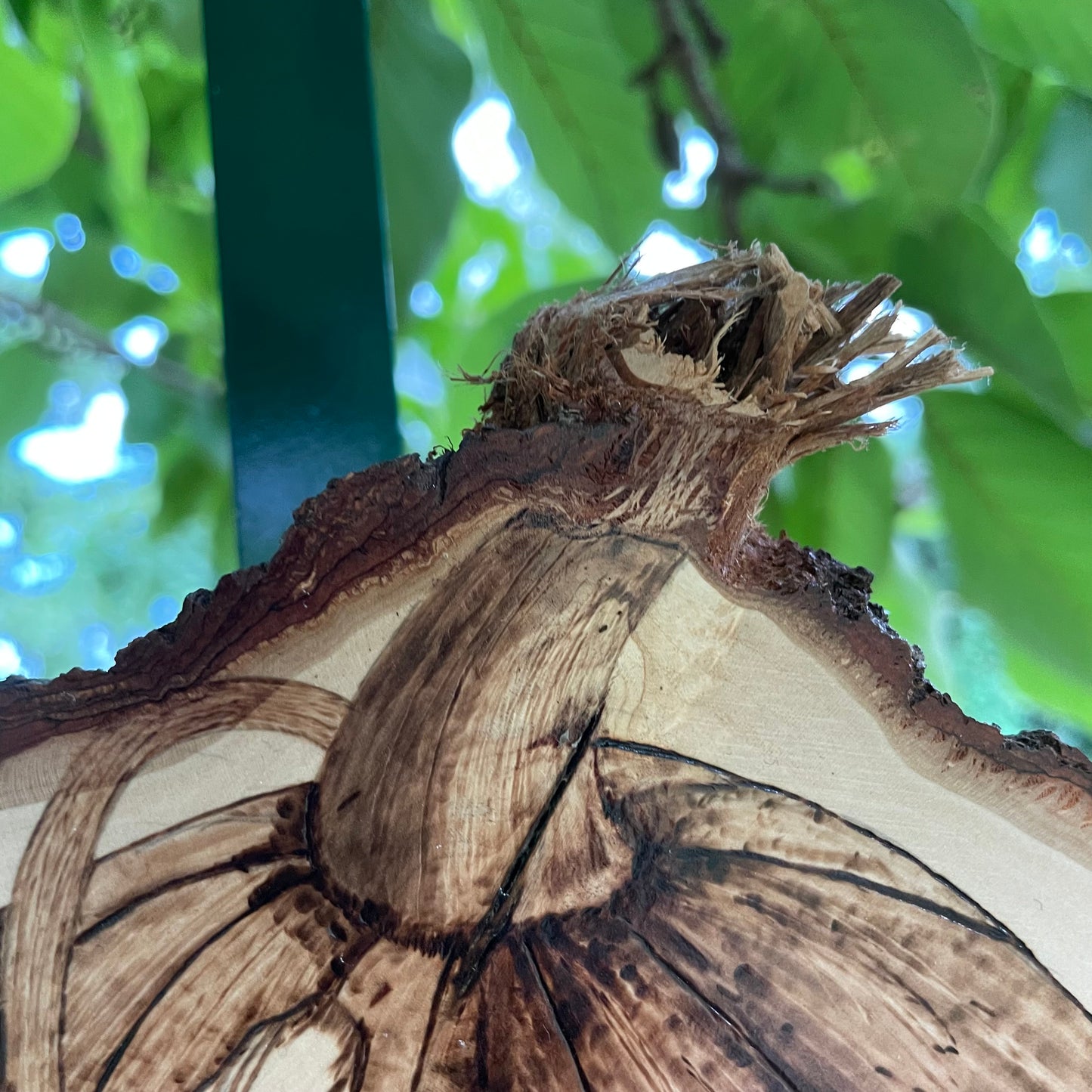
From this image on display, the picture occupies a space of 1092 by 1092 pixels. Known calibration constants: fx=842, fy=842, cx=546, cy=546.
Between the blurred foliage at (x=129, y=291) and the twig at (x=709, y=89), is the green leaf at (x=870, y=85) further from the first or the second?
the blurred foliage at (x=129, y=291)

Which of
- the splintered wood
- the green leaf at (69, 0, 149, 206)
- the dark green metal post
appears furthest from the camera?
the green leaf at (69, 0, 149, 206)

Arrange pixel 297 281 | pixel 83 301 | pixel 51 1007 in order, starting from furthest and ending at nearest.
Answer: pixel 83 301 → pixel 297 281 → pixel 51 1007

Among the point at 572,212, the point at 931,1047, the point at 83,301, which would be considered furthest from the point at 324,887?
the point at 83,301

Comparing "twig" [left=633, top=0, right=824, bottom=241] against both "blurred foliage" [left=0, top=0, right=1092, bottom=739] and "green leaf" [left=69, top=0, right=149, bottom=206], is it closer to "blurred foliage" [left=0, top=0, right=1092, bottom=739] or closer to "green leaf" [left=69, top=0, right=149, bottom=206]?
"blurred foliage" [left=0, top=0, right=1092, bottom=739]

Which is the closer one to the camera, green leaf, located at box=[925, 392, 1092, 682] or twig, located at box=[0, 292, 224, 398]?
green leaf, located at box=[925, 392, 1092, 682]

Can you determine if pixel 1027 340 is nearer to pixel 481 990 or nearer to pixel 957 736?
pixel 957 736

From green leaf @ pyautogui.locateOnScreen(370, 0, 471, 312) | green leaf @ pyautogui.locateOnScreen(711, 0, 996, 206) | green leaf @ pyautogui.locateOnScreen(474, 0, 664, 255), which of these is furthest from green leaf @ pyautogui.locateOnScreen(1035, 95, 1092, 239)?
green leaf @ pyautogui.locateOnScreen(370, 0, 471, 312)
